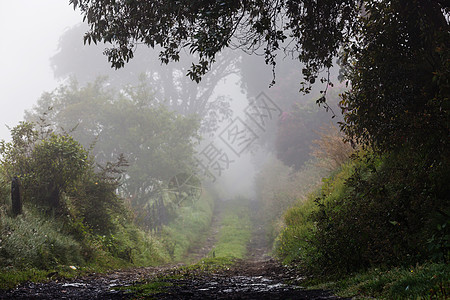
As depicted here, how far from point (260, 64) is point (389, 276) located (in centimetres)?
4022

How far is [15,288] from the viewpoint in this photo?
212 inches

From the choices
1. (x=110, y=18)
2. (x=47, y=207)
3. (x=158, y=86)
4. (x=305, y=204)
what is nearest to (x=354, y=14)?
(x=110, y=18)

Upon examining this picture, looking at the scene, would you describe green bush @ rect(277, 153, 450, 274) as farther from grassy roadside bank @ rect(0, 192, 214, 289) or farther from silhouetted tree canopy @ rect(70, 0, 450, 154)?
grassy roadside bank @ rect(0, 192, 214, 289)

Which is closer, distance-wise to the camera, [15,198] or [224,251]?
[15,198]

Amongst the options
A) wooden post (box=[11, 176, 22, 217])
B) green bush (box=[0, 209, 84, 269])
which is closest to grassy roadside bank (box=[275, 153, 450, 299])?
green bush (box=[0, 209, 84, 269])

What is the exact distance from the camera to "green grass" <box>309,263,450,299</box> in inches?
126

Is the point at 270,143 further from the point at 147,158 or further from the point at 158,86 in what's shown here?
the point at 147,158

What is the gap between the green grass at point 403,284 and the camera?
320 centimetres

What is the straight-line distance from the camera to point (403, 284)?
11.8ft

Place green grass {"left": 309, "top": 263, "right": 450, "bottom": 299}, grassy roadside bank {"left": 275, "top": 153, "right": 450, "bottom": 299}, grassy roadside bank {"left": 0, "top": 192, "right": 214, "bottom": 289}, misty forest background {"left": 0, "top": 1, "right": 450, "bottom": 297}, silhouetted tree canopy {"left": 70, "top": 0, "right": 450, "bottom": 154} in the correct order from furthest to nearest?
grassy roadside bank {"left": 0, "top": 192, "right": 214, "bottom": 289}
silhouetted tree canopy {"left": 70, "top": 0, "right": 450, "bottom": 154}
misty forest background {"left": 0, "top": 1, "right": 450, "bottom": 297}
grassy roadside bank {"left": 275, "top": 153, "right": 450, "bottom": 299}
green grass {"left": 309, "top": 263, "right": 450, "bottom": 299}

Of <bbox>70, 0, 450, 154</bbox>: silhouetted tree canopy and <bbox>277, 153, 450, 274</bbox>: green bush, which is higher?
<bbox>70, 0, 450, 154</bbox>: silhouetted tree canopy

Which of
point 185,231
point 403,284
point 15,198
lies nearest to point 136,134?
point 185,231

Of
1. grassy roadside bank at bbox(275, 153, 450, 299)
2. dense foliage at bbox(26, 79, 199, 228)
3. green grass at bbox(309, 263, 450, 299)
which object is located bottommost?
green grass at bbox(309, 263, 450, 299)

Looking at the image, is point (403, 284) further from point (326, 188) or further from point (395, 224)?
point (326, 188)
